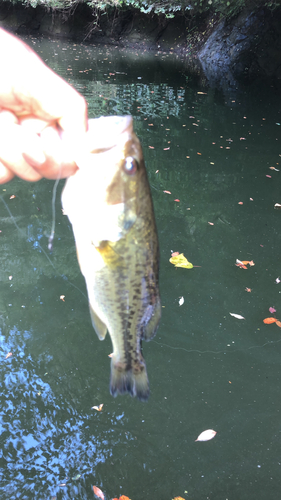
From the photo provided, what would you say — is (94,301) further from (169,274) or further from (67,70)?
(67,70)

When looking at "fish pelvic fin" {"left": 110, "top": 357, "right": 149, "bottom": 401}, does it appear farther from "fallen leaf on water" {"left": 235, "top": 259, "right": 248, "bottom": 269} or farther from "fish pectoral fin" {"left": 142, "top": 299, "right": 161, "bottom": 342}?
"fallen leaf on water" {"left": 235, "top": 259, "right": 248, "bottom": 269}

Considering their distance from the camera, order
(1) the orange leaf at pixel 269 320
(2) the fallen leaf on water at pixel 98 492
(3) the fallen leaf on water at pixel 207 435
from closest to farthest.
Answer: (2) the fallen leaf on water at pixel 98 492
(3) the fallen leaf on water at pixel 207 435
(1) the orange leaf at pixel 269 320

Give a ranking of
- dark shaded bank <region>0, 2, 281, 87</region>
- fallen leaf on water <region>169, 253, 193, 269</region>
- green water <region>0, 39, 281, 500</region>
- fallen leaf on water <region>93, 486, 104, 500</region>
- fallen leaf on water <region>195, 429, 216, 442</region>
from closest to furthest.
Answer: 1. fallen leaf on water <region>93, 486, 104, 500</region>
2. green water <region>0, 39, 281, 500</region>
3. fallen leaf on water <region>195, 429, 216, 442</region>
4. fallen leaf on water <region>169, 253, 193, 269</region>
5. dark shaded bank <region>0, 2, 281, 87</region>

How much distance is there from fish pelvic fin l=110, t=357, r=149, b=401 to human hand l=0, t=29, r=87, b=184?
94cm

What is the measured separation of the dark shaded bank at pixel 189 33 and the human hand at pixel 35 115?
15335 mm

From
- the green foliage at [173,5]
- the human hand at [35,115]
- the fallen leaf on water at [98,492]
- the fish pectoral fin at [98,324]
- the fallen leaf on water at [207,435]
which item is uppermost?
the green foliage at [173,5]

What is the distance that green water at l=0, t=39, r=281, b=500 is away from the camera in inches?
109

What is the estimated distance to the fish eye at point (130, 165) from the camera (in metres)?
1.38

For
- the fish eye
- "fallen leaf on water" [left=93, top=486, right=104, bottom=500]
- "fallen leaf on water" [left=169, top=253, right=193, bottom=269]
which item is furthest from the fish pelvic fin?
"fallen leaf on water" [left=169, top=253, right=193, bottom=269]

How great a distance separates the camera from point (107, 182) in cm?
139

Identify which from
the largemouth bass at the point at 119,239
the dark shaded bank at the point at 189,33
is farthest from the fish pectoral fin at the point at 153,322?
the dark shaded bank at the point at 189,33

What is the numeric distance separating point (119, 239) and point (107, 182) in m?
0.24

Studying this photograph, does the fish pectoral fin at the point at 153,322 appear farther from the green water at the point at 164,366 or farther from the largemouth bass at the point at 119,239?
the green water at the point at 164,366

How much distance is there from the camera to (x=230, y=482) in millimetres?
2770
